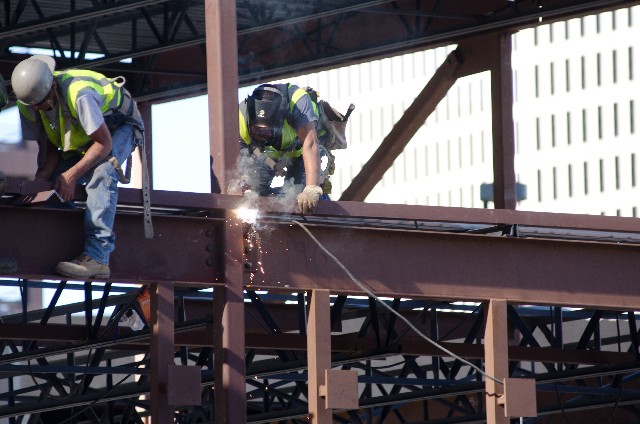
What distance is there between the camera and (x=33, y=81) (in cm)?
1073

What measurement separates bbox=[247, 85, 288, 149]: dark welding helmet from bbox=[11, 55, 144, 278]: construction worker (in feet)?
5.26

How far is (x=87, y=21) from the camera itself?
20.6 m

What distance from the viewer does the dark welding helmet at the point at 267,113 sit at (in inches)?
500

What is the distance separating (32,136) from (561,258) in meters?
5.02

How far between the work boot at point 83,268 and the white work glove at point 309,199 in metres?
1.82

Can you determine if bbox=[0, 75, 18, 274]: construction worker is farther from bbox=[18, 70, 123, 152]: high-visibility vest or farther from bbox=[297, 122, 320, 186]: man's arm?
bbox=[297, 122, 320, 186]: man's arm

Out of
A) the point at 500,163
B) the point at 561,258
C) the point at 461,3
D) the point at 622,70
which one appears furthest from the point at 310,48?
the point at 622,70

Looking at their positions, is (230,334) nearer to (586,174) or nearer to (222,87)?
(222,87)

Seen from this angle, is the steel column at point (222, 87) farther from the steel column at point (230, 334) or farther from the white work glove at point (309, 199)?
the white work glove at point (309, 199)

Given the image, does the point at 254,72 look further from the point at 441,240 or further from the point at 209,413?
the point at 441,240

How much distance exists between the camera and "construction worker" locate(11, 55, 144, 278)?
426 inches

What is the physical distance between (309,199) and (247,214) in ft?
1.74

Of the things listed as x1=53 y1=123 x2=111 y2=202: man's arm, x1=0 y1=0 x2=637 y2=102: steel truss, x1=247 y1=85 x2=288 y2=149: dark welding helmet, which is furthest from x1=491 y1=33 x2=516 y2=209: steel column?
x1=53 y1=123 x2=111 y2=202: man's arm

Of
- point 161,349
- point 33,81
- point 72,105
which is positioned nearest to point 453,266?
point 161,349
